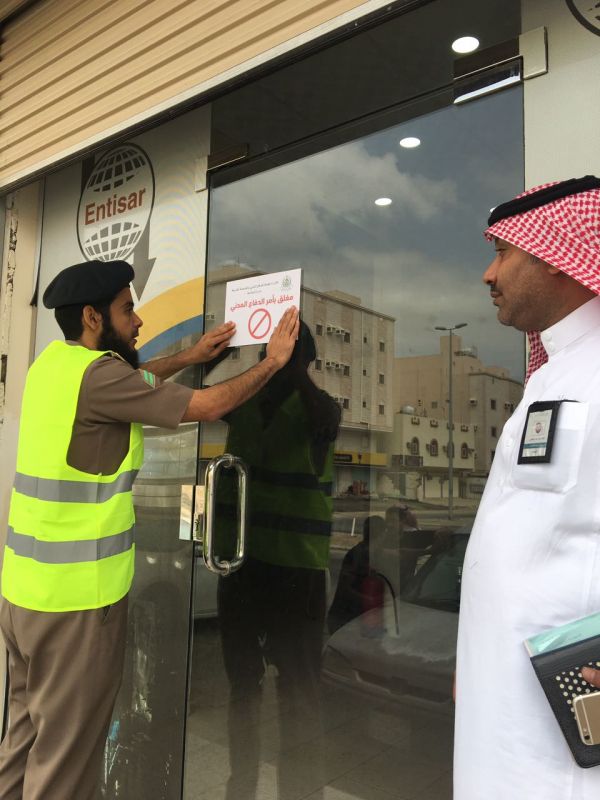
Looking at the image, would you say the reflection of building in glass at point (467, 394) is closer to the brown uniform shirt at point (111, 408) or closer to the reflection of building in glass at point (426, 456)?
the reflection of building in glass at point (426, 456)

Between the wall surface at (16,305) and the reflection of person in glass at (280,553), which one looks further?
the wall surface at (16,305)

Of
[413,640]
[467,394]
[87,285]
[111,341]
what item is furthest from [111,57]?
[413,640]

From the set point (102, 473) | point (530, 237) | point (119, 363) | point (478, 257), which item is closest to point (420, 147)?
point (478, 257)

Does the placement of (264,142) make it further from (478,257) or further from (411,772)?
(411,772)

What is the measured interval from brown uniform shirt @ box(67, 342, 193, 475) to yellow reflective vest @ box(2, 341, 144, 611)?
0.08ft

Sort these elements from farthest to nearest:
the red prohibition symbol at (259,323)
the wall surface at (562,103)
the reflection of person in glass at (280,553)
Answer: the red prohibition symbol at (259,323)
the reflection of person in glass at (280,553)
the wall surface at (562,103)

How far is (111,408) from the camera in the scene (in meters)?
1.91

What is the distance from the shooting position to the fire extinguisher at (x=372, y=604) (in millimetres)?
1900

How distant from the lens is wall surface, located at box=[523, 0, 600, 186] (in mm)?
1538

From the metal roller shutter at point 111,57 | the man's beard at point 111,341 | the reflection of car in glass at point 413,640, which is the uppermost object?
the metal roller shutter at point 111,57

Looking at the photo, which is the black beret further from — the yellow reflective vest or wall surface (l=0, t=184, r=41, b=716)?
wall surface (l=0, t=184, r=41, b=716)

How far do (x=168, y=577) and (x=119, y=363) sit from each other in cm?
82

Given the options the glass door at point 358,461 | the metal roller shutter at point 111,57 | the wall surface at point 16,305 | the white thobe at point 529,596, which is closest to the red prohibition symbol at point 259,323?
the glass door at point 358,461

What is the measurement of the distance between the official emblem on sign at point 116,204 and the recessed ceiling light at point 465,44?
1.22 meters
